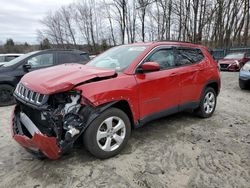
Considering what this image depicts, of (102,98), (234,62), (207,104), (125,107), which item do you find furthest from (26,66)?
(234,62)

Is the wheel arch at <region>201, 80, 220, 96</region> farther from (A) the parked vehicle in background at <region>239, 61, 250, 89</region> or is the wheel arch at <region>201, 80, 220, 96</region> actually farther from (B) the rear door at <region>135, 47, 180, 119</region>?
(A) the parked vehicle in background at <region>239, 61, 250, 89</region>

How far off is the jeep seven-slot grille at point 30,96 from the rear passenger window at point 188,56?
8.61 feet

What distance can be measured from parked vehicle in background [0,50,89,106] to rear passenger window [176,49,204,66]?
4.28 meters

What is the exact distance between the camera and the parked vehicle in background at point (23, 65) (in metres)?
6.20

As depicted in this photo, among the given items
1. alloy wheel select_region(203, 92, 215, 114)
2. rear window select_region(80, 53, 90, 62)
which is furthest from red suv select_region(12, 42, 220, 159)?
rear window select_region(80, 53, 90, 62)

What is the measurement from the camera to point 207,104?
486cm

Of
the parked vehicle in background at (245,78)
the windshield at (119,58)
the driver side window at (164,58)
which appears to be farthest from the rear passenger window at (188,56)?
the parked vehicle in background at (245,78)

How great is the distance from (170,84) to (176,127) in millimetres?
1006

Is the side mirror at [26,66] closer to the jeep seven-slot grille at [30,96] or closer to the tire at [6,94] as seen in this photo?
the tire at [6,94]

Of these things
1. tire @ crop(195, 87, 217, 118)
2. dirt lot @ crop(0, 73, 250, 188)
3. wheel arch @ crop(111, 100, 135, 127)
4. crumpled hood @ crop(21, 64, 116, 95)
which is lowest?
dirt lot @ crop(0, 73, 250, 188)

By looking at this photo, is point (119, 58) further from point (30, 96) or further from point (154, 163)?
point (154, 163)

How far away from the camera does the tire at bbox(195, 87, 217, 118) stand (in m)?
4.69

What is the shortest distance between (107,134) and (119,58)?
57.7 inches

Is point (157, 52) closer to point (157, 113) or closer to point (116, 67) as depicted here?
point (116, 67)
